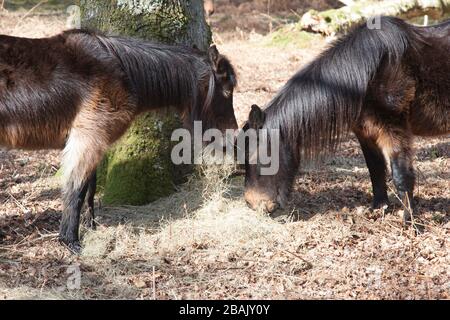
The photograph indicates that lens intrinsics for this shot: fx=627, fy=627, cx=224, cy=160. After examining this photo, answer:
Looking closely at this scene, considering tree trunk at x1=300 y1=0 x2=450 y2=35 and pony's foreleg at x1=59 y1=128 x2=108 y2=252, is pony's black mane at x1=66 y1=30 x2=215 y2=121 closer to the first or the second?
pony's foreleg at x1=59 y1=128 x2=108 y2=252

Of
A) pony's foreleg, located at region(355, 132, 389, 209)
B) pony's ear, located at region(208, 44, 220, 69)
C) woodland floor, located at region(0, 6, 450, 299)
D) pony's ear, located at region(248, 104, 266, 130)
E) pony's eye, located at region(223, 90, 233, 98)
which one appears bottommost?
woodland floor, located at region(0, 6, 450, 299)

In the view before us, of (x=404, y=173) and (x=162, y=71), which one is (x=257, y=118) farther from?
(x=404, y=173)

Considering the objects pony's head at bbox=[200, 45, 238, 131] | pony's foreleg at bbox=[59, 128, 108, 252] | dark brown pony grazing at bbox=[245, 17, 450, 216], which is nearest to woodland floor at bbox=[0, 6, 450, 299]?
pony's foreleg at bbox=[59, 128, 108, 252]

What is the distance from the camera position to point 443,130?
629 centimetres

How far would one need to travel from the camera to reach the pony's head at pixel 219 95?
6148 millimetres

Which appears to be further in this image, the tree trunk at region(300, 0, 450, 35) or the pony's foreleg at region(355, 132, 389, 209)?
the tree trunk at region(300, 0, 450, 35)

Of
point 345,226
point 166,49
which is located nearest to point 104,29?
point 166,49

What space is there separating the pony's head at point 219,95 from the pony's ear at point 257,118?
0.42 meters

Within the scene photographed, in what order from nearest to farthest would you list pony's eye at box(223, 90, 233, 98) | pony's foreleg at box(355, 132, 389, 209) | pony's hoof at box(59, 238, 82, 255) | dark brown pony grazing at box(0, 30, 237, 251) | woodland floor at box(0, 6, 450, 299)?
woodland floor at box(0, 6, 450, 299), dark brown pony grazing at box(0, 30, 237, 251), pony's hoof at box(59, 238, 82, 255), pony's eye at box(223, 90, 233, 98), pony's foreleg at box(355, 132, 389, 209)

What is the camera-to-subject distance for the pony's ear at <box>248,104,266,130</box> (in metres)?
5.97

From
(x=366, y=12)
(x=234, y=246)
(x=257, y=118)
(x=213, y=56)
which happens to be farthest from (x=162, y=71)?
(x=366, y=12)

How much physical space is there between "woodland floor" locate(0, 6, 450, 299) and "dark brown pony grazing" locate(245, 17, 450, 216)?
48 centimetres

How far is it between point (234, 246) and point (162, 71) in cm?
180
